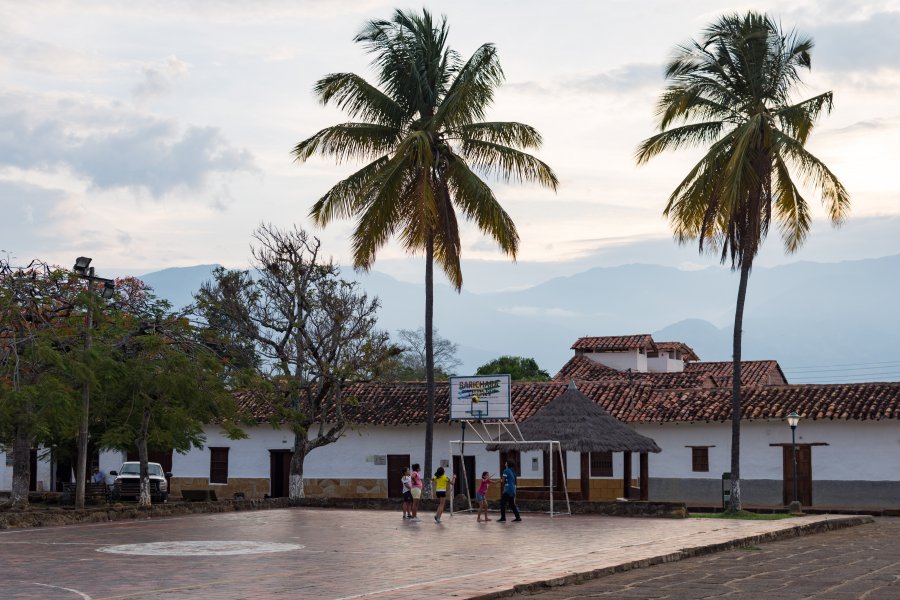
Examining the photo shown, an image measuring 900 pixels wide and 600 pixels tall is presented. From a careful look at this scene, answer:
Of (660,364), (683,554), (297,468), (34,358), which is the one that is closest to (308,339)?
(297,468)

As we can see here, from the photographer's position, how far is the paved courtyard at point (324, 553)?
14055 mm

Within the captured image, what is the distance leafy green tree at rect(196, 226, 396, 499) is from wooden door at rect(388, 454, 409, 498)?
6.92 feet

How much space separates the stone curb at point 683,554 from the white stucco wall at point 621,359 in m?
34.0

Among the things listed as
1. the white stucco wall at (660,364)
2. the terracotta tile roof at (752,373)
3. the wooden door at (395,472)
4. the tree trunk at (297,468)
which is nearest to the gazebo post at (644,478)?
the wooden door at (395,472)

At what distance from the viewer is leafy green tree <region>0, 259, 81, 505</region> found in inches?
1032

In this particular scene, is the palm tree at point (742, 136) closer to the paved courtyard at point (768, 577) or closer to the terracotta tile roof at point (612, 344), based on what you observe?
the paved courtyard at point (768, 577)

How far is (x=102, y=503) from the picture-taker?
35.0 meters

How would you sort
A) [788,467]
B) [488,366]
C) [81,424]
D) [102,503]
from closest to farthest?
[81,424] → [102,503] → [788,467] → [488,366]

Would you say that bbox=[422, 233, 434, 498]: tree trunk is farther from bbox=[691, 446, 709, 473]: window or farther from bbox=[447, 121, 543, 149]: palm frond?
bbox=[691, 446, 709, 473]: window

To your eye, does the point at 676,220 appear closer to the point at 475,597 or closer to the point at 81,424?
the point at 81,424

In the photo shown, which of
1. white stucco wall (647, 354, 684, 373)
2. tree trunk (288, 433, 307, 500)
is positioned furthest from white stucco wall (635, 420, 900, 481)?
white stucco wall (647, 354, 684, 373)

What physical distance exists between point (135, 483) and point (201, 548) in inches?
790

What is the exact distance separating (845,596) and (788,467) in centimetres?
2575

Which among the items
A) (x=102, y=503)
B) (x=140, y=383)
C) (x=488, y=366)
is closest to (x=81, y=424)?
(x=140, y=383)
